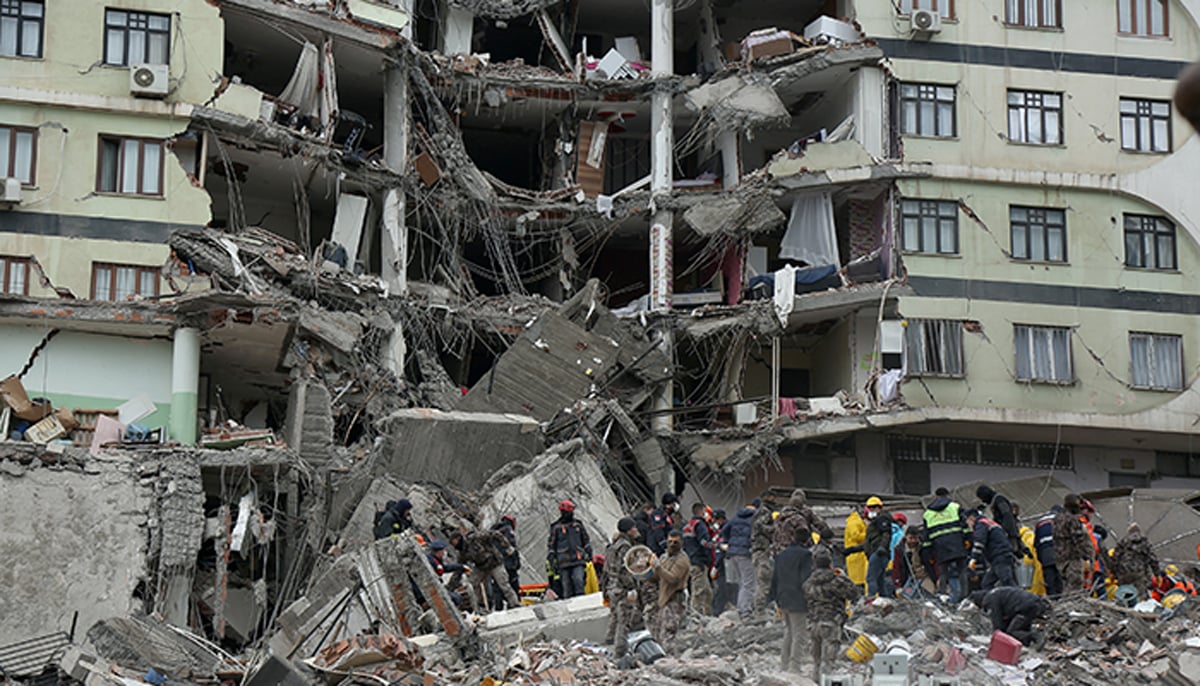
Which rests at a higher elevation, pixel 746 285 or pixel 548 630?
pixel 746 285

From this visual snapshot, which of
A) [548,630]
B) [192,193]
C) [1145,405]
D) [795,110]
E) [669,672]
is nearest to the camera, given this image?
[669,672]

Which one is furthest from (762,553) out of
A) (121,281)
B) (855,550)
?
(121,281)

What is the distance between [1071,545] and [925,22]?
18.9m

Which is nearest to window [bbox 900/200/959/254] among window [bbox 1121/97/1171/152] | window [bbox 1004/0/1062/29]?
window [bbox 1121/97/1171/152]

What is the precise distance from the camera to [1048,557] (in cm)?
2097

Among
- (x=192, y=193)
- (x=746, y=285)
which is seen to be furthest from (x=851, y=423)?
(x=192, y=193)

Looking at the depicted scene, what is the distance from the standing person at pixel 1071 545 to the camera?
20703 mm

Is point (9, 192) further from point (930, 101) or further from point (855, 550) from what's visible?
point (930, 101)

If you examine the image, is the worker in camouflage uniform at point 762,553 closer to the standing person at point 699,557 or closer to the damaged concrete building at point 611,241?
the standing person at point 699,557

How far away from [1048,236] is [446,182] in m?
13.7

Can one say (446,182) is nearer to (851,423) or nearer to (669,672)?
(851,423)

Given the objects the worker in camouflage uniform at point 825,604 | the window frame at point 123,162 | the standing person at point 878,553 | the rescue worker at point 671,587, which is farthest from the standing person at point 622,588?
the window frame at point 123,162

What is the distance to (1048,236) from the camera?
120 ft

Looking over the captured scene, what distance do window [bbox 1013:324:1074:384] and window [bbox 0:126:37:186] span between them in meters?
20.9
